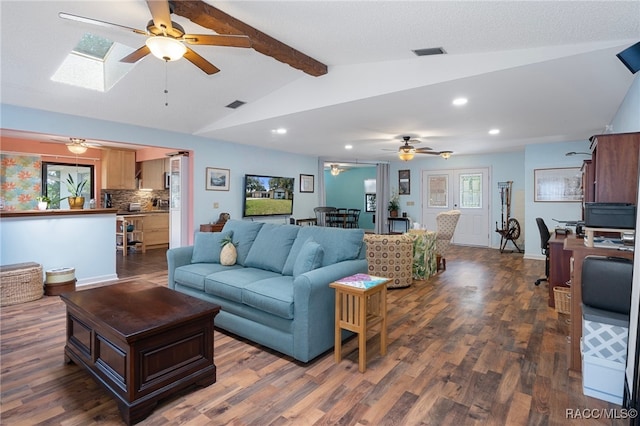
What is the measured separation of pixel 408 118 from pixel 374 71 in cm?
122

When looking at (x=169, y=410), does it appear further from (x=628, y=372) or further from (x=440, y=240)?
(x=440, y=240)

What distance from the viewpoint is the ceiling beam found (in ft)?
8.14

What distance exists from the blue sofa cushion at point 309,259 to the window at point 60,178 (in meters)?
6.66

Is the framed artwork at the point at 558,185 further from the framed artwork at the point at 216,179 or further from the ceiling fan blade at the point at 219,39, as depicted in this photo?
the ceiling fan blade at the point at 219,39

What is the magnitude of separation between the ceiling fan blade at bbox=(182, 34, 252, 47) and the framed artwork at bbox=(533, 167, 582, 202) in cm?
683

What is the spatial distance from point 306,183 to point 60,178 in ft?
18.5

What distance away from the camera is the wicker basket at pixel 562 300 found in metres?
3.60

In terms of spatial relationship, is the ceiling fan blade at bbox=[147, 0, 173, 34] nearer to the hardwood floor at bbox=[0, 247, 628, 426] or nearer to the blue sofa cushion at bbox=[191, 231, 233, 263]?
the blue sofa cushion at bbox=[191, 231, 233, 263]

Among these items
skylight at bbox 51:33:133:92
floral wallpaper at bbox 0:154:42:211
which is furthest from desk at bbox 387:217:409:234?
floral wallpaper at bbox 0:154:42:211

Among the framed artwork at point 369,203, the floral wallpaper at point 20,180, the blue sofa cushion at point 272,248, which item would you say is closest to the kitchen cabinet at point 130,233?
the floral wallpaper at point 20,180

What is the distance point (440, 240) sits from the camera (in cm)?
625

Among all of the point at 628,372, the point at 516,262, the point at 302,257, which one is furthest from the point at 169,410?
the point at 516,262

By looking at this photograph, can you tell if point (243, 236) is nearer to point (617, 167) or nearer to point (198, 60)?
point (198, 60)

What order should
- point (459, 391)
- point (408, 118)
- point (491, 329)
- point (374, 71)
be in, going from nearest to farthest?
1. point (459, 391)
2. point (491, 329)
3. point (374, 71)
4. point (408, 118)
